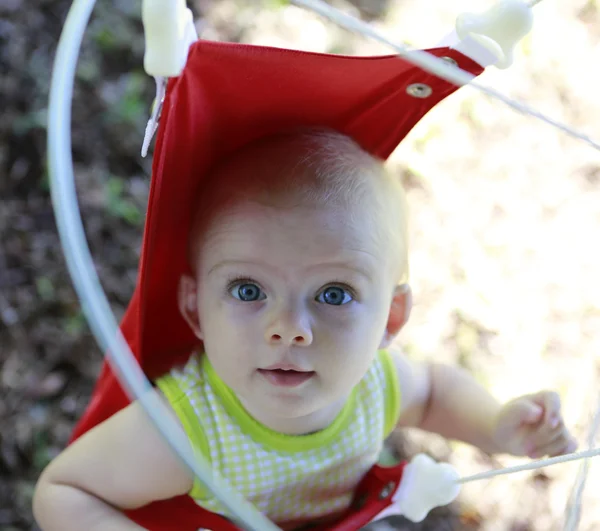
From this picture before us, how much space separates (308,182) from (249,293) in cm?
11

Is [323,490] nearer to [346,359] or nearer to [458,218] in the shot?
[346,359]

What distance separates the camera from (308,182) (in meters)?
0.68

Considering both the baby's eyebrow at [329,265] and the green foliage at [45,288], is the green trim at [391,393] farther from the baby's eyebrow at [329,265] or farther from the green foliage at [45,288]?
the green foliage at [45,288]

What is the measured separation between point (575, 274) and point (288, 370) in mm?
A: 730

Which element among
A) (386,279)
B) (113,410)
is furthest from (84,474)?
(386,279)

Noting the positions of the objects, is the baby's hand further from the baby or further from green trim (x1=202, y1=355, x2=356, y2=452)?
green trim (x1=202, y1=355, x2=356, y2=452)

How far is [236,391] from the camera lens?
0.72 m

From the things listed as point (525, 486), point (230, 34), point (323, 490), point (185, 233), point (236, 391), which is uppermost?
point (230, 34)

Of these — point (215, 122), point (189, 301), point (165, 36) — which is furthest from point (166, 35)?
point (189, 301)

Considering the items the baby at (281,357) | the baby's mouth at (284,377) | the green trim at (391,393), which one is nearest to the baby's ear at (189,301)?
the baby at (281,357)

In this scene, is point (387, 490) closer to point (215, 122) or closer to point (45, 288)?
point (215, 122)

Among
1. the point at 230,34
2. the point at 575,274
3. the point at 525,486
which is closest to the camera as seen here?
the point at 525,486

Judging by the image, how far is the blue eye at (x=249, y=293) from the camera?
0.68 metres

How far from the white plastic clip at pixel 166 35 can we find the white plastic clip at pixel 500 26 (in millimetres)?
205
